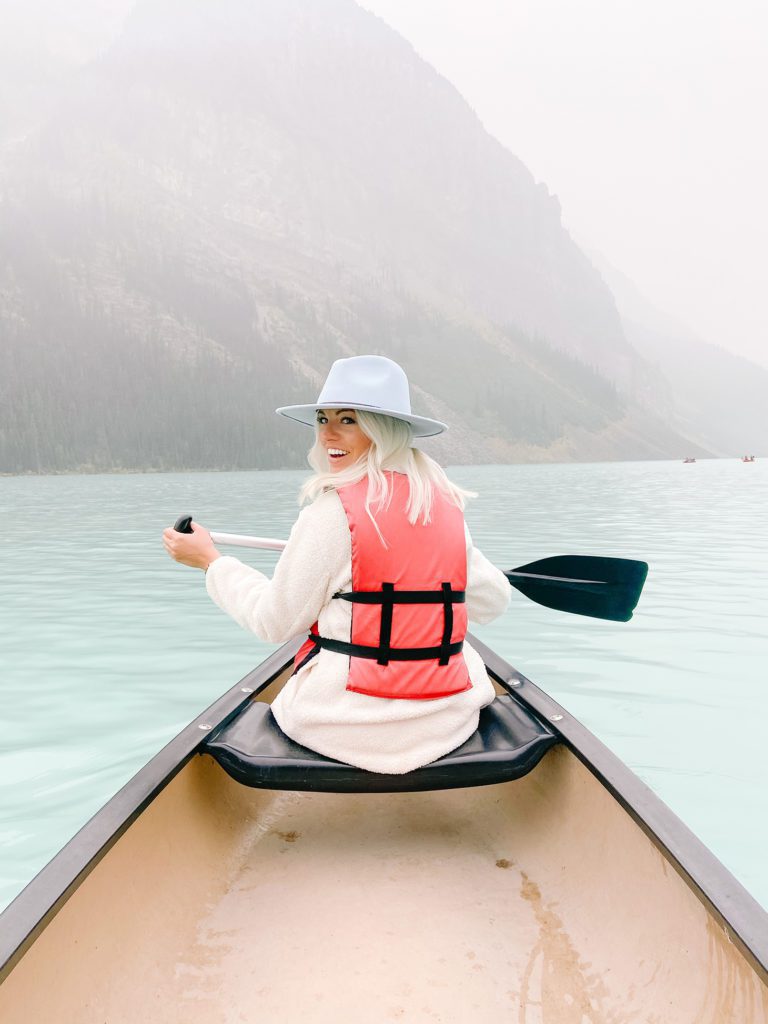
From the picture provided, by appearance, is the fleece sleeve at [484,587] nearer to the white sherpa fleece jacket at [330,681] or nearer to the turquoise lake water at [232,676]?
the white sherpa fleece jacket at [330,681]

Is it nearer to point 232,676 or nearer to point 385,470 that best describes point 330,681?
point 385,470

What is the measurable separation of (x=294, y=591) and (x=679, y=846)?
4.78ft

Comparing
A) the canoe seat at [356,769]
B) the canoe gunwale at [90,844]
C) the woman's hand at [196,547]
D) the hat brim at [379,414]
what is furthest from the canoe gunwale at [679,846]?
the woman's hand at [196,547]

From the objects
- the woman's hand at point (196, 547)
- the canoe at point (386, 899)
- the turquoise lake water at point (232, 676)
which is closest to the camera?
the canoe at point (386, 899)

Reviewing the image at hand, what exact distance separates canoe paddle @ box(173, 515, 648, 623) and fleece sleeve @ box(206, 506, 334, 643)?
107 cm

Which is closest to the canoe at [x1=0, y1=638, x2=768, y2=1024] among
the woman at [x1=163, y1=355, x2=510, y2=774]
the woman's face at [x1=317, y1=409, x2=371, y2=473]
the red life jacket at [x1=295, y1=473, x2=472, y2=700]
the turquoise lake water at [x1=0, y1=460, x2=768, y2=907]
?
the woman at [x1=163, y1=355, x2=510, y2=774]

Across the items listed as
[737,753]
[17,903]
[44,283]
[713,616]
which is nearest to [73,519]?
[713,616]

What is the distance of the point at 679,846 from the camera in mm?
2201

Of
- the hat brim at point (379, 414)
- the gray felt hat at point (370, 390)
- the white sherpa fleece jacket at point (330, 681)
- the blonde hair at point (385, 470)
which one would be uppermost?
the gray felt hat at point (370, 390)

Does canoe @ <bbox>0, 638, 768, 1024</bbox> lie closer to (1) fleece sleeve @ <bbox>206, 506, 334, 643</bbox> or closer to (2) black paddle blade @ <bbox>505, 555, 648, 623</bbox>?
(1) fleece sleeve @ <bbox>206, 506, 334, 643</bbox>

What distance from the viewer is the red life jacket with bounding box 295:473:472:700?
8.84 feet

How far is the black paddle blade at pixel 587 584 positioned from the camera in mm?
4012

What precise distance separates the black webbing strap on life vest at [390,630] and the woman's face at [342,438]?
55 cm

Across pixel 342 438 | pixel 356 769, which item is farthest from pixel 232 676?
pixel 342 438
